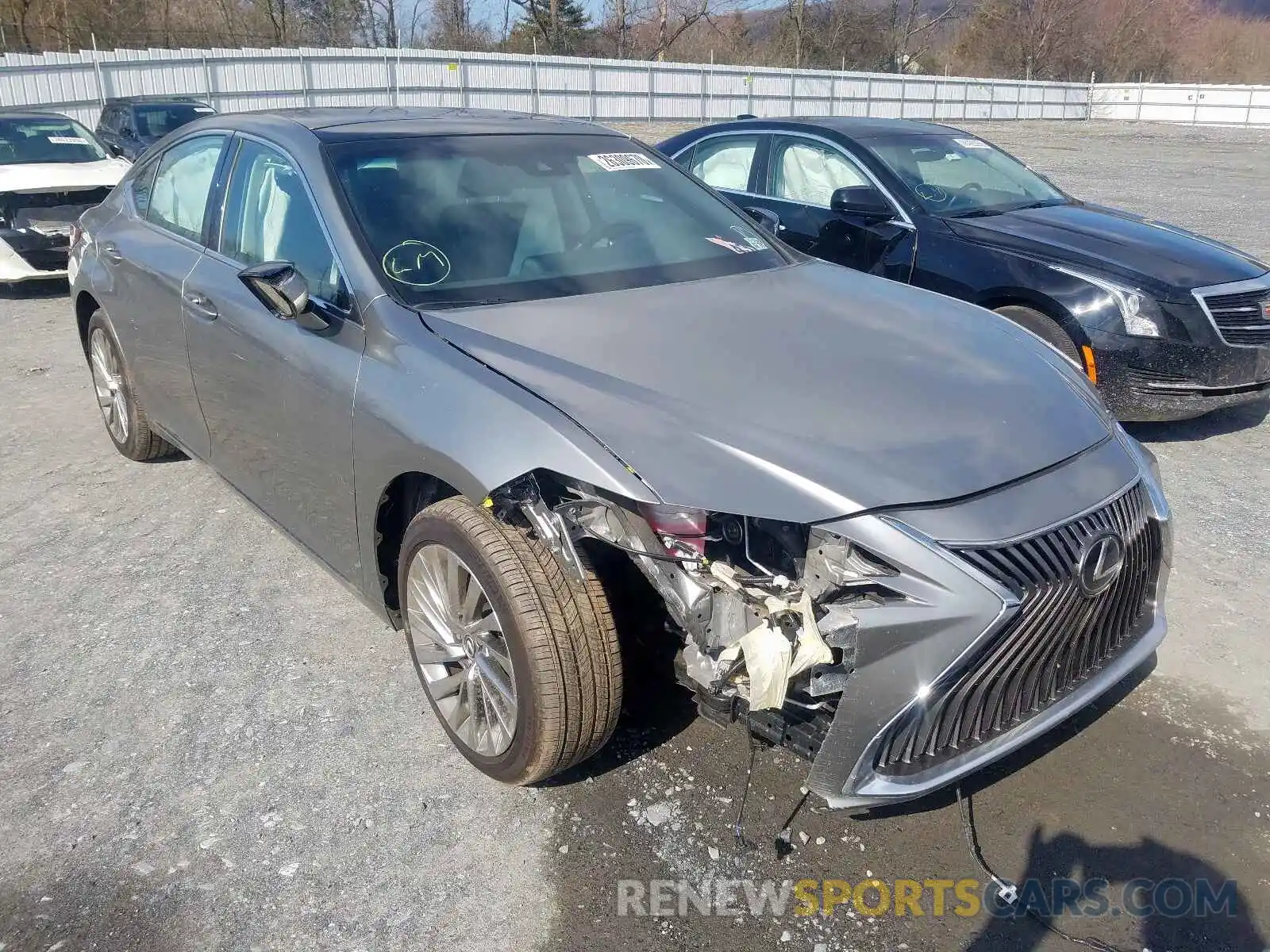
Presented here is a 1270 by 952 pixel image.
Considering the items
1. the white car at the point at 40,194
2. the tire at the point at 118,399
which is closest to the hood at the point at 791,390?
the tire at the point at 118,399

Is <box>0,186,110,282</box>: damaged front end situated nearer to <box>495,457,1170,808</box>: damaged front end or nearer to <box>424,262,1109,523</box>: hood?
<box>424,262,1109,523</box>: hood

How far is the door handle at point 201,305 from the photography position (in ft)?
12.0

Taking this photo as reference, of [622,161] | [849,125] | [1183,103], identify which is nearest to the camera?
[622,161]

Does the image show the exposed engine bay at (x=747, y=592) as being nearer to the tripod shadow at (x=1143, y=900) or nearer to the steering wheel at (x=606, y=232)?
the tripod shadow at (x=1143, y=900)

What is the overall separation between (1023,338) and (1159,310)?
93.1 inches

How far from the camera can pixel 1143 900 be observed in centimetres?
246

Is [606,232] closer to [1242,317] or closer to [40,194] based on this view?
[1242,317]

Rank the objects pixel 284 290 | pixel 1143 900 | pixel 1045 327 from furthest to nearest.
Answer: pixel 1045 327
pixel 284 290
pixel 1143 900

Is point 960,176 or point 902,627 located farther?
point 960,176

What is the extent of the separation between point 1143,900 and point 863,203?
440cm

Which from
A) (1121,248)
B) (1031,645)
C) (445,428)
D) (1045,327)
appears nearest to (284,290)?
(445,428)

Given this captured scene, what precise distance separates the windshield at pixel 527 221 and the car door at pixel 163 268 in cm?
102

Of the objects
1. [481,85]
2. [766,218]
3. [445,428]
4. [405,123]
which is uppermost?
[481,85]

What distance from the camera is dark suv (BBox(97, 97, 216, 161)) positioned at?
15.4 meters
